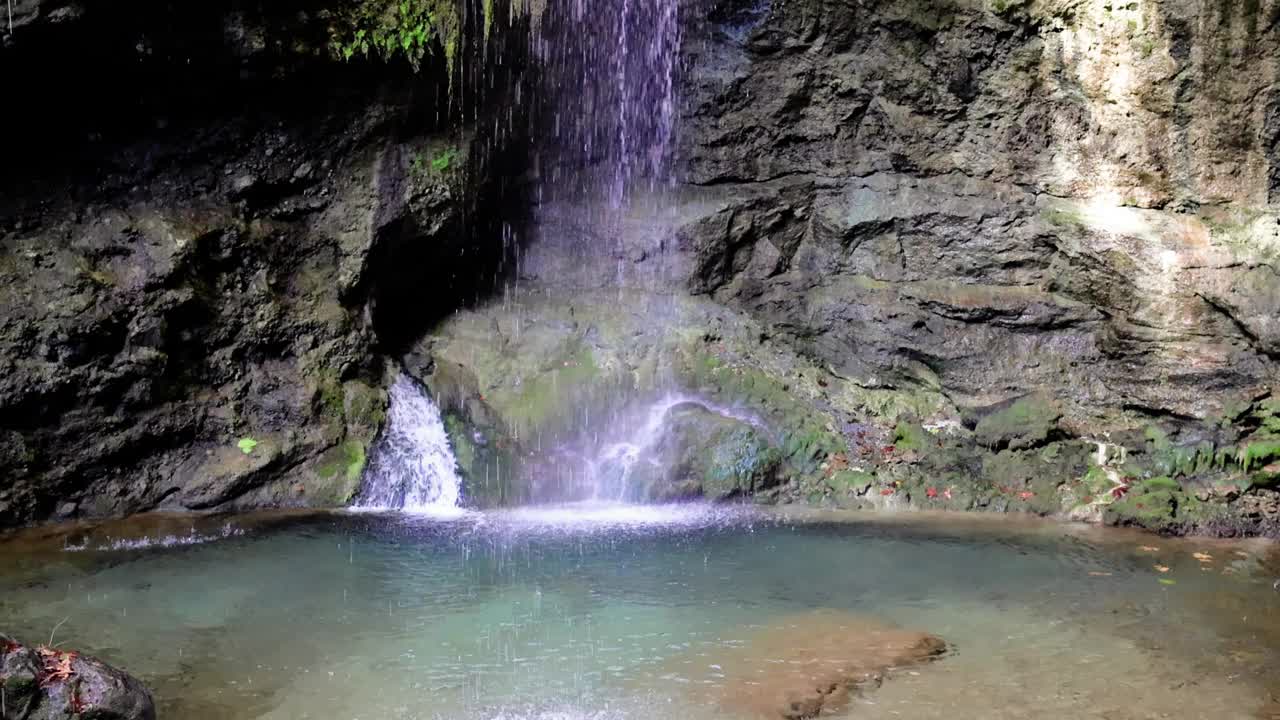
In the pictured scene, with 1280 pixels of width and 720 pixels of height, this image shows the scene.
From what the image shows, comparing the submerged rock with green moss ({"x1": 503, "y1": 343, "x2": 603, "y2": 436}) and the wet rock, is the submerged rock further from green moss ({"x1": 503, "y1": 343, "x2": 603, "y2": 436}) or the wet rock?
green moss ({"x1": 503, "y1": 343, "x2": 603, "y2": 436})

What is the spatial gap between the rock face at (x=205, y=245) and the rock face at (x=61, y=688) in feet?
15.6

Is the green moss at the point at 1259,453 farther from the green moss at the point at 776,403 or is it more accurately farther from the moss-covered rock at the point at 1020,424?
the green moss at the point at 776,403

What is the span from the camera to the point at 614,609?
18.4 ft

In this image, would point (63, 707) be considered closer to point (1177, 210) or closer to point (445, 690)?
point (445, 690)

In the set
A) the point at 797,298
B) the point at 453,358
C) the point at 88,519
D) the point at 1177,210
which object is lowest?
the point at 88,519

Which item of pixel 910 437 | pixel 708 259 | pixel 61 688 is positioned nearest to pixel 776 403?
pixel 910 437

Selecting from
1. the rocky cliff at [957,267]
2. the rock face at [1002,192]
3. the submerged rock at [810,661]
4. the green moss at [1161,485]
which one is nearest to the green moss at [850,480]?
the rocky cliff at [957,267]

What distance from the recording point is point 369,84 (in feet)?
30.0

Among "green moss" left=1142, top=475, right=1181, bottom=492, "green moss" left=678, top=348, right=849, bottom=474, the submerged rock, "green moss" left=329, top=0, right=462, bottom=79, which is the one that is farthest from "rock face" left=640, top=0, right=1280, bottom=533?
the submerged rock

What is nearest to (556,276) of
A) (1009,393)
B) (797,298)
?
(797,298)

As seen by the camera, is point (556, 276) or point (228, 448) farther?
point (556, 276)

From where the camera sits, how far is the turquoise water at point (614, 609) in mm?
4387

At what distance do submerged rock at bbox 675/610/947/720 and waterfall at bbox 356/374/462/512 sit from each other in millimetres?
4289

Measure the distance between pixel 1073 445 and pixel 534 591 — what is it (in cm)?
549
